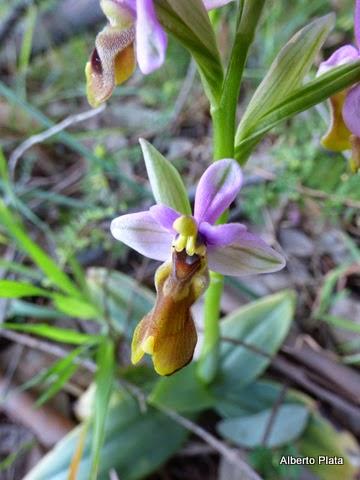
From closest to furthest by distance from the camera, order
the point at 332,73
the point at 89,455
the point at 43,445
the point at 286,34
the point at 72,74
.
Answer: the point at 332,73 → the point at 89,455 → the point at 43,445 → the point at 286,34 → the point at 72,74

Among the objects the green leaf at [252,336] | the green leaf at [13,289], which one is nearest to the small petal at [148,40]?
the green leaf at [13,289]

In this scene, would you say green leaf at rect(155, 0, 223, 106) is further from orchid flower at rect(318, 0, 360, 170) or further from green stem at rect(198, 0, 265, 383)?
orchid flower at rect(318, 0, 360, 170)

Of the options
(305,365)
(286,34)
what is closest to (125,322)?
(305,365)

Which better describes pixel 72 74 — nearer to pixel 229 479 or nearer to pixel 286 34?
pixel 286 34

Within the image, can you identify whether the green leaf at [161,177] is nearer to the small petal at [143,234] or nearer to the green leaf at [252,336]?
the small petal at [143,234]

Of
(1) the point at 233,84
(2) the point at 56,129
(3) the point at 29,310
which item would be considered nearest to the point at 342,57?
(1) the point at 233,84

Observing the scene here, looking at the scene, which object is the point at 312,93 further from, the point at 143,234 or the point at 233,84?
the point at 143,234
